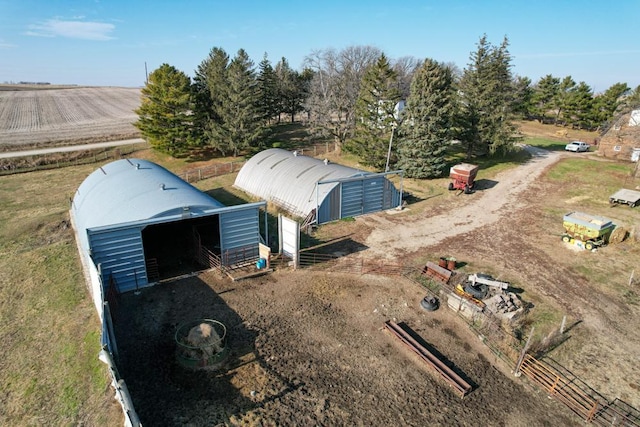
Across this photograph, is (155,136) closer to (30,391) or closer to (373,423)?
(30,391)

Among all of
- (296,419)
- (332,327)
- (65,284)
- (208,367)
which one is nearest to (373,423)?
(296,419)

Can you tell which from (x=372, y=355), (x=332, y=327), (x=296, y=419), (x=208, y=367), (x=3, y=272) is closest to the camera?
(x=296, y=419)

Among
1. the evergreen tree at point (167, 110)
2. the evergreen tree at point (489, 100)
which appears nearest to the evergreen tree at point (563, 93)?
the evergreen tree at point (489, 100)

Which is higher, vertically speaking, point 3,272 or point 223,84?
point 223,84

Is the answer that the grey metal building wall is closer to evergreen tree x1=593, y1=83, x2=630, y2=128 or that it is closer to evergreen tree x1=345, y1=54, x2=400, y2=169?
evergreen tree x1=345, y1=54, x2=400, y2=169

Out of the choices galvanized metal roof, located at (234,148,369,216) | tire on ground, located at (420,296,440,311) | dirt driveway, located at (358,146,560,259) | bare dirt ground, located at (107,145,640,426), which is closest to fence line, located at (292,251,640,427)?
bare dirt ground, located at (107,145,640,426)

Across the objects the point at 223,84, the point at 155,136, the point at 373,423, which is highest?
the point at 223,84

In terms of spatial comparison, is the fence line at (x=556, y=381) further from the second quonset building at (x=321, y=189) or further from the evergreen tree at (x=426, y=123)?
the evergreen tree at (x=426, y=123)
